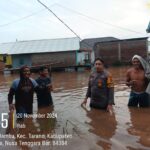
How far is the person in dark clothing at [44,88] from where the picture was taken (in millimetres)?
8461

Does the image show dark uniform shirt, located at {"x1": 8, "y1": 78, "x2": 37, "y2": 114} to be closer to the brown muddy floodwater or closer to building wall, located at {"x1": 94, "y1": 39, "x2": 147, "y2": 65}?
the brown muddy floodwater

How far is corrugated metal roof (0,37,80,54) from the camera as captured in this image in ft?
120

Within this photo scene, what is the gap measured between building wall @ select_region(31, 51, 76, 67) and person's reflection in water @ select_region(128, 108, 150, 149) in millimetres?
27330

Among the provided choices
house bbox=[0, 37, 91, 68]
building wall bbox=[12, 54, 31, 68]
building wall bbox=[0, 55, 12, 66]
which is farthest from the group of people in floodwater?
building wall bbox=[0, 55, 12, 66]

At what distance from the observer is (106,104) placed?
7617 mm

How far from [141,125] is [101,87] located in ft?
4.27

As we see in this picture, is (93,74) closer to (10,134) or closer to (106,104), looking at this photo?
(106,104)

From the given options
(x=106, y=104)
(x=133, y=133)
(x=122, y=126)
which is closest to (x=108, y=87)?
(x=106, y=104)

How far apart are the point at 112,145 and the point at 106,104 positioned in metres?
2.29

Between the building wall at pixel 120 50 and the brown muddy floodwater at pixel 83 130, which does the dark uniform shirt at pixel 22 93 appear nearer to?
the brown muddy floodwater at pixel 83 130

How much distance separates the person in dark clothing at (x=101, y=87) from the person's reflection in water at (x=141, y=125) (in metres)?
0.68

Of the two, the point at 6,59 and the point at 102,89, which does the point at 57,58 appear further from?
the point at 102,89
